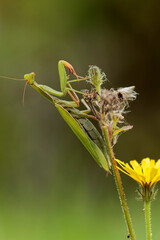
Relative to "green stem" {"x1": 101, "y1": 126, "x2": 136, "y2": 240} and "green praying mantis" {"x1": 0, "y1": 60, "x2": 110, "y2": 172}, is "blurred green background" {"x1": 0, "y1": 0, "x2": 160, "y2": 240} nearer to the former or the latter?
"green praying mantis" {"x1": 0, "y1": 60, "x2": 110, "y2": 172}

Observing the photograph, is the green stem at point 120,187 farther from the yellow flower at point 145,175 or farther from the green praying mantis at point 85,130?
the green praying mantis at point 85,130

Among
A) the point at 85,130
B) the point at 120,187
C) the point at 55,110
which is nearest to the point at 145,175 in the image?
the point at 120,187

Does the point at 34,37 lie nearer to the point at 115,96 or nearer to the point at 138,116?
the point at 138,116

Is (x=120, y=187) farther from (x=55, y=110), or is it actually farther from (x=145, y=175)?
(x=55, y=110)

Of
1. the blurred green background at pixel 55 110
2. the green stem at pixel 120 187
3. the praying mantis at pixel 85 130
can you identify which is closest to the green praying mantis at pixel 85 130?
the praying mantis at pixel 85 130

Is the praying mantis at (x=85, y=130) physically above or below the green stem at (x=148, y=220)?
above

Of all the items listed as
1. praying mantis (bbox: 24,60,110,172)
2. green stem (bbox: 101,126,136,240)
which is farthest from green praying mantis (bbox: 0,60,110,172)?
green stem (bbox: 101,126,136,240)

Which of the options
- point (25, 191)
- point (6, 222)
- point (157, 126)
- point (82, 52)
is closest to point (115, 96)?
point (6, 222)

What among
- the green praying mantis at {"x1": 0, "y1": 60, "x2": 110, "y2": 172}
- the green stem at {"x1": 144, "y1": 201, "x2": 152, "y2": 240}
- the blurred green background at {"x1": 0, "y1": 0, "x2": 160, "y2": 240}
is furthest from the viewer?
the blurred green background at {"x1": 0, "y1": 0, "x2": 160, "y2": 240}
